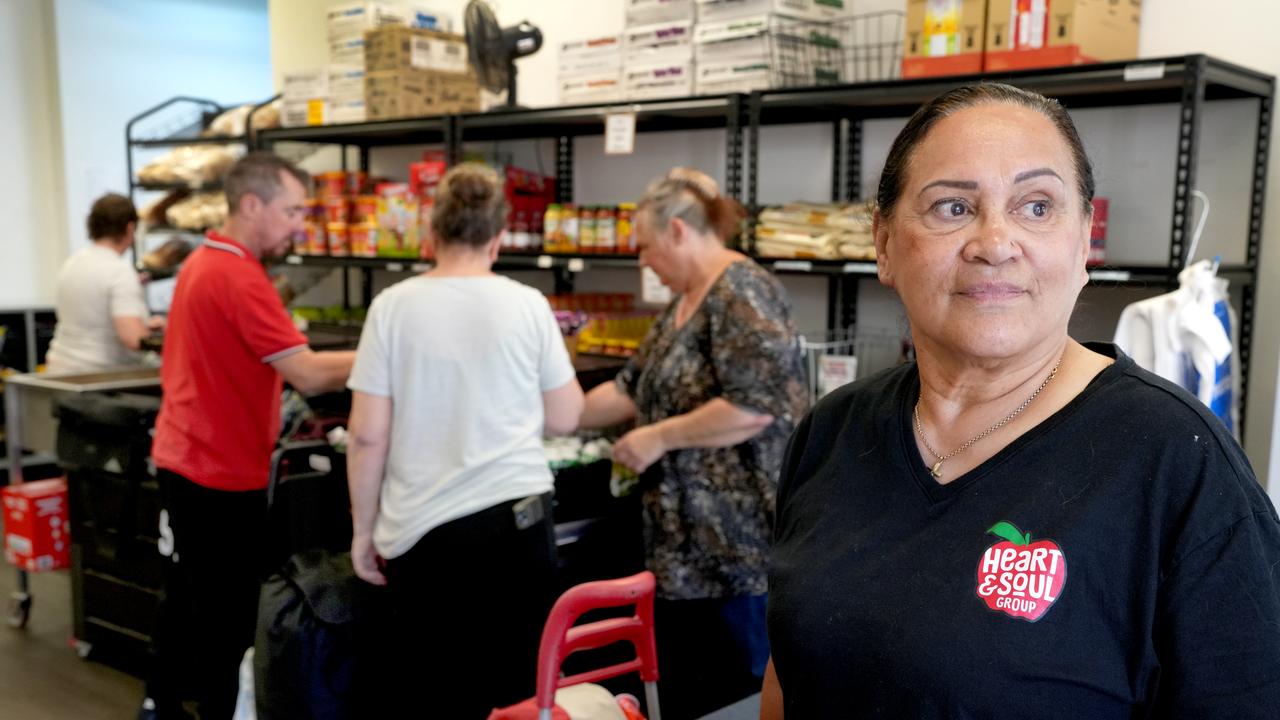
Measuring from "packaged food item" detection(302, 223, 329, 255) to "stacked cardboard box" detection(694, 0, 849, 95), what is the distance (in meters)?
2.16

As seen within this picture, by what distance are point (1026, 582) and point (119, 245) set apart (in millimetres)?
4999

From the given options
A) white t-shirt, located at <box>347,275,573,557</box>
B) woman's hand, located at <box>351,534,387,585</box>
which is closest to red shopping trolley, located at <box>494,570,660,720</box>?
white t-shirt, located at <box>347,275,573,557</box>

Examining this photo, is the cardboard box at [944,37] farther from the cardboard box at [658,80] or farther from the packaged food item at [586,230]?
the packaged food item at [586,230]

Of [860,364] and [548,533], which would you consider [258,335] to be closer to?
[548,533]

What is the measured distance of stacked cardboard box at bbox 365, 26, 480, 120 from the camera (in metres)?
4.62

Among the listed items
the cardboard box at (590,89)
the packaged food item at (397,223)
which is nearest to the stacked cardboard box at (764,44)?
the cardboard box at (590,89)

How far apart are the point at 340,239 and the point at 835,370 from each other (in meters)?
2.58

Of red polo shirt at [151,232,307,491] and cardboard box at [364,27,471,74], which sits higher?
cardboard box at [364,27,471,74]

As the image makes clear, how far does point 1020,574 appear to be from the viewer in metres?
1.03

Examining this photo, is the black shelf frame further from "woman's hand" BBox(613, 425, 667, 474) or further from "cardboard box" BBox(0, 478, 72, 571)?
"cardboard box" BBox(0, 478, 72, 571)

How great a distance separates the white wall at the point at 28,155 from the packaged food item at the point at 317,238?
3625mm

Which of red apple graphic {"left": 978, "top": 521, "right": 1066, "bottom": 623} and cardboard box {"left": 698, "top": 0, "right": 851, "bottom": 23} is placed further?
cardboard box {"left": 698, "top": 0, "right": 851, "bottom": 23}

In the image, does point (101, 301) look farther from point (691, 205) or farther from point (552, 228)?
point (691, 205)

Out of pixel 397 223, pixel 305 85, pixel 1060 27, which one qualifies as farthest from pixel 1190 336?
pixel 305 85
